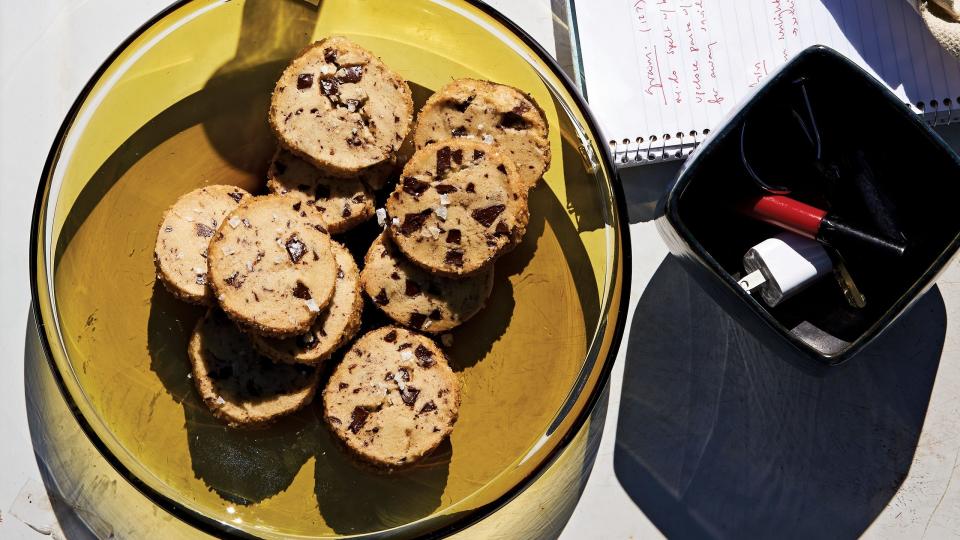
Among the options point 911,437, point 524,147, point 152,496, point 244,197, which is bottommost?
point 152,496

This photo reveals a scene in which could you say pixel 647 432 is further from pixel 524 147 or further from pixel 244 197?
pixel 244 197

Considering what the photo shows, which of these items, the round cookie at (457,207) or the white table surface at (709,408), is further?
the white table surface at (709,408)

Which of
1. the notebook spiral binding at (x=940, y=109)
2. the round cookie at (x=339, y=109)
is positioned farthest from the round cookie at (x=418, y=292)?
the notebook spiral binding at (x=940, y=109)

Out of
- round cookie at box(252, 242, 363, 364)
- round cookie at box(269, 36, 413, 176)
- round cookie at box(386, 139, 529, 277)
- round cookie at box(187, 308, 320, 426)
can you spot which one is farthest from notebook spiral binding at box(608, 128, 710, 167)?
round cookie at box(187, 308, 320, 426)

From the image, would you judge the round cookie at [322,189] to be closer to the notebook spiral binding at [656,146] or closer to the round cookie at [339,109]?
the round cookie at [339,109]

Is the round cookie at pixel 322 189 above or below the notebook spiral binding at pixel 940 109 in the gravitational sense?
below

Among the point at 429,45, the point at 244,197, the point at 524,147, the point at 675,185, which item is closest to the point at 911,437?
the point at 675,185

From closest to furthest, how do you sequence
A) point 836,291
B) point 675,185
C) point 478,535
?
point 675,185 → point 836,291 → point 478,535

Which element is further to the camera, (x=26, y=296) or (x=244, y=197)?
(x=26, y=296)
